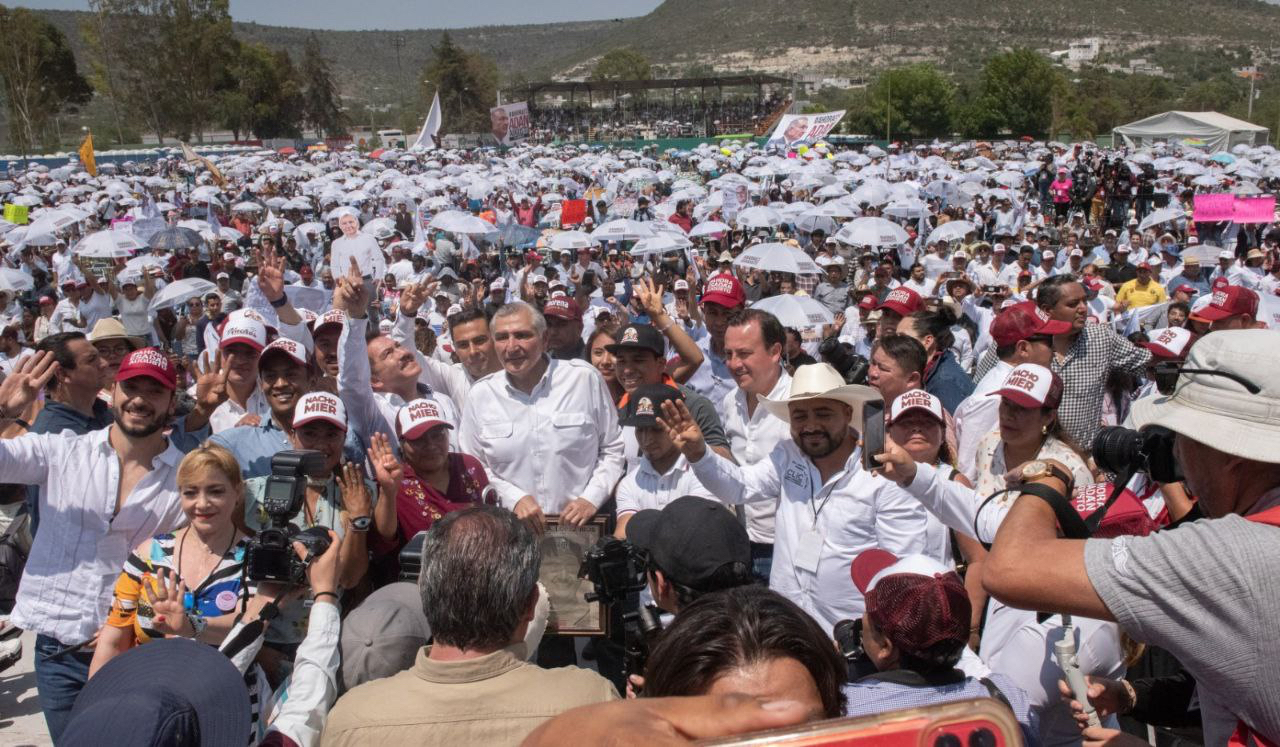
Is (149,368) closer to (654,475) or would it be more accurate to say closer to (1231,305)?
(654,475)

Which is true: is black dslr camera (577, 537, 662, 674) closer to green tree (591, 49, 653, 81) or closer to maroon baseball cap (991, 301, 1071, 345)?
maroon baseball cap (991, 301, 1071, 345)

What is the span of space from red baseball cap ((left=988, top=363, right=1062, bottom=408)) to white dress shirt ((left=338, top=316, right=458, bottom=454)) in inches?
87.6

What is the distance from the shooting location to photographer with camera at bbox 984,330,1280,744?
4.89 feet

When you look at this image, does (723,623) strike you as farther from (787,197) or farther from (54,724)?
(787,197)

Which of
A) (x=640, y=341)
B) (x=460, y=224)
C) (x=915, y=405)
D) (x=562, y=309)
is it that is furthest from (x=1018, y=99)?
(x=915, y=405)

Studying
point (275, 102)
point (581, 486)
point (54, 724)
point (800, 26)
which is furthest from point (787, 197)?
point (800, 26)

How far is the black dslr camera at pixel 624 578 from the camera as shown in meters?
2.38

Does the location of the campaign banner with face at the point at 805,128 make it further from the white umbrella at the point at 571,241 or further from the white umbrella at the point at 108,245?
the white umbrella at the point at 108,245

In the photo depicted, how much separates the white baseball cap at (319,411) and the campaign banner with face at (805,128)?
33185mm

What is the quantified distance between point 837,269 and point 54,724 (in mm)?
9952

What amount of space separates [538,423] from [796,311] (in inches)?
165

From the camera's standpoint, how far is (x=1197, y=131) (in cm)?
4531

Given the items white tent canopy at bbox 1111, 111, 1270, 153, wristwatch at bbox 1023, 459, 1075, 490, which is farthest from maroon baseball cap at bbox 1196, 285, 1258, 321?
white tent canopy at bbox 1111, 111, 1270, 153

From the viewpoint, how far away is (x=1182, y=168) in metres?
29.6
